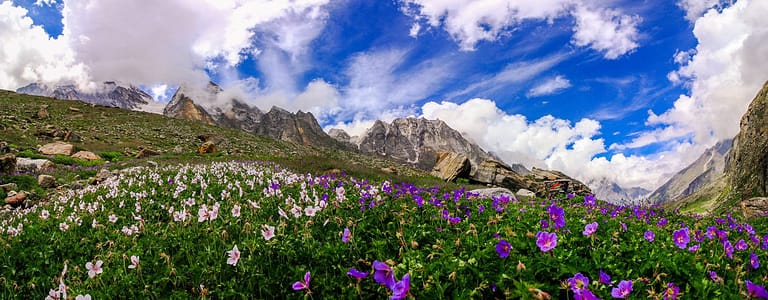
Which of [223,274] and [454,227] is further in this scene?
[454,227]

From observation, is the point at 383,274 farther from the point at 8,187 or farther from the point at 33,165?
the point at 33,165

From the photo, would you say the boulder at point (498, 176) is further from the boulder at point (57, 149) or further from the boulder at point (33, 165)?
the boulder at point (57, 149)

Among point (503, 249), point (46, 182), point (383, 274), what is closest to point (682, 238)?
point (503, 249)

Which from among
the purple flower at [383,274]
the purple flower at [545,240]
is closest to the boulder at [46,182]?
the purple flower at [383,274]

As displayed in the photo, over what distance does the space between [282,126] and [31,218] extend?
179558 mm

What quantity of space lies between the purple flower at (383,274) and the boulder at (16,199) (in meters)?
13.9

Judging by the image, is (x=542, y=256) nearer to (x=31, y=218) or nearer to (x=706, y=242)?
(x=706, y=242)

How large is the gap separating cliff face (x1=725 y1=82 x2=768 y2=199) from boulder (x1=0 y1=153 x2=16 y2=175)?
28367 mm

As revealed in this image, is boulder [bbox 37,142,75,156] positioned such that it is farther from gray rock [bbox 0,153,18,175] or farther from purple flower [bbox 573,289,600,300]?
purple flower [bbox 573,289,600,300]

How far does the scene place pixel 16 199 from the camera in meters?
11.1

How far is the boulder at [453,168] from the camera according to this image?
84.4ft

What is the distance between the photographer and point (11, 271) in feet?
17.5

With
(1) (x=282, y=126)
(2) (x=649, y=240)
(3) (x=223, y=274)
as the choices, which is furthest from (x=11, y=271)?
(1) (x=282, y=126)

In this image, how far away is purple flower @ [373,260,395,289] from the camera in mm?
2100
